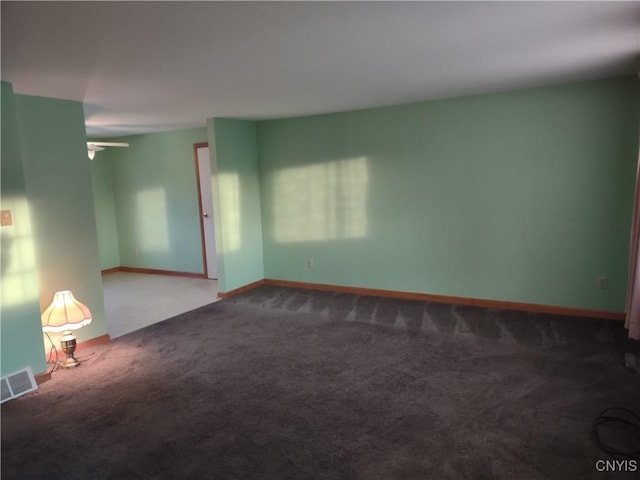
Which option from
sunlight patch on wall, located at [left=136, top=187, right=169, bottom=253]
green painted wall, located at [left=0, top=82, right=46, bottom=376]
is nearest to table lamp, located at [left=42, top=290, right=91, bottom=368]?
green painted wall, located at [left=0, top=82, right=46, bottom=376]

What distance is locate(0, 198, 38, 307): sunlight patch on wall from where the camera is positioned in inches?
125

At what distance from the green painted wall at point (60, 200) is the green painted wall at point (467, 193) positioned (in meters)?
2.53

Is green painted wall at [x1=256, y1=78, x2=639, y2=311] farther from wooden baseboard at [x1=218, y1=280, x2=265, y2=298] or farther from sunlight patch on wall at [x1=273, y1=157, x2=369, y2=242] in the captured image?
wooden baseboard at [x1=218, y1=280, x2=265, y2=298]

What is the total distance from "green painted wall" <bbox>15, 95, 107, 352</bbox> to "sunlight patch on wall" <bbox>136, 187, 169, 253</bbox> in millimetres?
2945

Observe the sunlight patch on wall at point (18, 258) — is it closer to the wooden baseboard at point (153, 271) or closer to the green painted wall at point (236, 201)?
the green painted wall at point (236, 201)

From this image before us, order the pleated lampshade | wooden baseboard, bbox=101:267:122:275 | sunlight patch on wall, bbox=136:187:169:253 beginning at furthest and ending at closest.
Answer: wooden baseboard, bbox=101:267:122:275 → sunlight patch on wall, bbox=136:187:169:253 → the pleated lampshade

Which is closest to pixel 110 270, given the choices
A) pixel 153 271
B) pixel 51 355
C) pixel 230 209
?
pixel 153 271

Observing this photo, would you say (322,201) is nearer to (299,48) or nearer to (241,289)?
(241,289)

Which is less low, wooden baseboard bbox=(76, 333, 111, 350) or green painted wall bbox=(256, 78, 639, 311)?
green painted wall bbox=(256, 78, 639, 311)

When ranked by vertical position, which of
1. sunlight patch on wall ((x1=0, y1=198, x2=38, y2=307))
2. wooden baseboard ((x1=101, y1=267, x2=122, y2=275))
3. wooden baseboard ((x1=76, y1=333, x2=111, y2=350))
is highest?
sunlight patch on wall ((x1=0, y1=198, x2=38, y2=307))

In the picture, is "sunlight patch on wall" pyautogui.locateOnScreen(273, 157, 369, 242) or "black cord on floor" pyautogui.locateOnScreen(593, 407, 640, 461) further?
"sunlight patch on wall" pyautogui.locateOnScreen(273, 157, 369, 242)

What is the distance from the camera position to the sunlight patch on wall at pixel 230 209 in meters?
5.48

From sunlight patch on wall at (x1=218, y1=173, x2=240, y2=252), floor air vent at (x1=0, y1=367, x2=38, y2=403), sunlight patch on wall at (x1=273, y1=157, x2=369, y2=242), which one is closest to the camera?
floor air vent at (x1=0, y1=367, x2=38, y2=403)

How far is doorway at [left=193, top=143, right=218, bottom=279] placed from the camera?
6.50 metres
